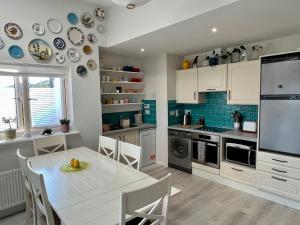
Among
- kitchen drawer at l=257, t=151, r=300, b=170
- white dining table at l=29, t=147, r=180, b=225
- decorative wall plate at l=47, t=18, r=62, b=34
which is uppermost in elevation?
decorative wall plate at l=47, t=18, r=62, b=34

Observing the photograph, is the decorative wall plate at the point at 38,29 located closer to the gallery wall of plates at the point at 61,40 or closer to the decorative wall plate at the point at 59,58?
the gallery wall of plates at the point at 61,40

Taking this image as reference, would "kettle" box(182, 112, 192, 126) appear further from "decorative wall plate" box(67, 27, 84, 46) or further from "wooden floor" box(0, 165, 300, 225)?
"decorative wall plate" box(67, 27, 84, 46)

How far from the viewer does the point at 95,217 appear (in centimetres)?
115

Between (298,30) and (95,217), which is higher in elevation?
(298,30)

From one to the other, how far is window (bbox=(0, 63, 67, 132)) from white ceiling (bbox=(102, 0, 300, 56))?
3.94 ft

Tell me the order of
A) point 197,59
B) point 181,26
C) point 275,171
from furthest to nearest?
1. point 197,59
2. point 275,171
3. point 181,26

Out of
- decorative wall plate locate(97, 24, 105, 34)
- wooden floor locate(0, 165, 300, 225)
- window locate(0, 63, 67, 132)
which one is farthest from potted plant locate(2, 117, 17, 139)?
decorative wall plate locate(97, 24, 105, 34)

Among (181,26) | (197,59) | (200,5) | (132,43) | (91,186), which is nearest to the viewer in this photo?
(91,186)

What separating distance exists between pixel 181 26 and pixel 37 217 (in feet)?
7.94

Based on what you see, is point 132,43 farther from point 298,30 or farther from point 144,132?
point 298,30

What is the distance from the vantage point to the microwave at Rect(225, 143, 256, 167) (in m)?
2.76

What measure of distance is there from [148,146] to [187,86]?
4.78 feet

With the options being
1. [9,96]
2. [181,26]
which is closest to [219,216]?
[181,26]

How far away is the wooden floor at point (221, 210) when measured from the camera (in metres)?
2.23
